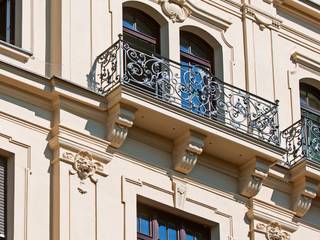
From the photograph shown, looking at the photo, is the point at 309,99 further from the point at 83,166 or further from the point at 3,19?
the point at 3,19

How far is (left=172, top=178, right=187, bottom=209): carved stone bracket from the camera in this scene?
29125 millimetres

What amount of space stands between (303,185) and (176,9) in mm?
3620

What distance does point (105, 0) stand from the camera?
3038 centimetres

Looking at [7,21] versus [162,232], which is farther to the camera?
[7,21]

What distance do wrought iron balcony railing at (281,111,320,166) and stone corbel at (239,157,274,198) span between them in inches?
39.5

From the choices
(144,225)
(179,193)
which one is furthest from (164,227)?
(179,193)

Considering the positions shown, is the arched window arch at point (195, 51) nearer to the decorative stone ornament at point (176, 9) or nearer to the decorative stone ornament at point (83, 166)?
the decorative stone ornament at point (176, 9)

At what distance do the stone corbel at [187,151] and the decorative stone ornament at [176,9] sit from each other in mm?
2637

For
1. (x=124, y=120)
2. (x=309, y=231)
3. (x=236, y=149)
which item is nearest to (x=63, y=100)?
(x=124, y=120)

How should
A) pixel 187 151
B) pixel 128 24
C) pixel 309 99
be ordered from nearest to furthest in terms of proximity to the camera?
pixel 187 151 < pixel 128 24 < pixel 309 99

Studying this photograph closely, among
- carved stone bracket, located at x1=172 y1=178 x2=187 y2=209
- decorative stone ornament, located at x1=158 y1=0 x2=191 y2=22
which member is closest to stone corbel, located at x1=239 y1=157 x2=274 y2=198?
carved stone bracket, located at x1=172 y1=178 x2=187 y2=209

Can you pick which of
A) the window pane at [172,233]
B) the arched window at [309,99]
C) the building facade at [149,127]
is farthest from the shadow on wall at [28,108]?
the arched window at [309,99]

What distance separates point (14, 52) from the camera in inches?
1133

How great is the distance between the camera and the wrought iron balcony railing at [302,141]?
31.2 m
